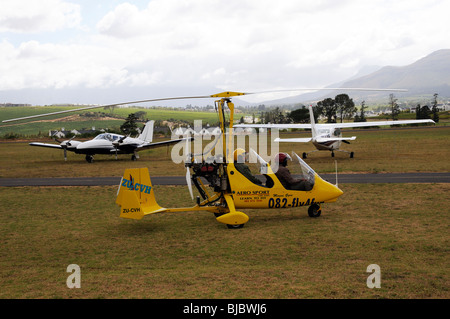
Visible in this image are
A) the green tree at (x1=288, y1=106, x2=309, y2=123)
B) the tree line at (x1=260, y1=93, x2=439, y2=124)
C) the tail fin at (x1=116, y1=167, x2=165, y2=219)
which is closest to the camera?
the tail fin at (x1=116, y1=167, x2=165, y2=219)

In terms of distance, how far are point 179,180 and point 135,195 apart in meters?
11.0

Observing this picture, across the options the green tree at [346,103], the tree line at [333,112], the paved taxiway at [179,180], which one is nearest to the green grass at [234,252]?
the paved taxiway at [179,180]

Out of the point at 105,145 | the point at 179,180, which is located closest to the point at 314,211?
the point at 179,180

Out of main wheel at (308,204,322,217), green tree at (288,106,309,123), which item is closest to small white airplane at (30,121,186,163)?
main wheel at (308,204,322,217)

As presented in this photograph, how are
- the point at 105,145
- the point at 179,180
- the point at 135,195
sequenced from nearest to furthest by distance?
the point at 135,195
the point at 179,180
the point at 105,145

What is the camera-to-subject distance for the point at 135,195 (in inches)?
447

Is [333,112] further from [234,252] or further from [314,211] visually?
[234,252]

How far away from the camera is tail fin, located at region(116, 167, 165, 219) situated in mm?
11320

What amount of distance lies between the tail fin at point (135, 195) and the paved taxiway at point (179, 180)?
918 cm

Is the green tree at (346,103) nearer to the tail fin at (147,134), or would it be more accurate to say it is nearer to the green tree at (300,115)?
the green tree at (300,115)

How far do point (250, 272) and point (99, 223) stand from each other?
6564mm

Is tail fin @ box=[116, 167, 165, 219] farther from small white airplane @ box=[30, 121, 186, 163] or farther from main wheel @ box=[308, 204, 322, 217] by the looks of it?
small white airplane @ box=[30, 121, 186, 163]

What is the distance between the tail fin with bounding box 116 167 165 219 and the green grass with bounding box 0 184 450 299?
0.60 m
